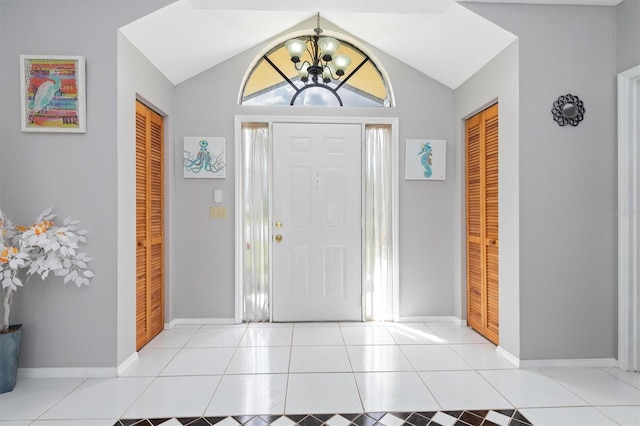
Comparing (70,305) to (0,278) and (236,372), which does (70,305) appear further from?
(236,372)

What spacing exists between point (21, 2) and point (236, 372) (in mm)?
2958

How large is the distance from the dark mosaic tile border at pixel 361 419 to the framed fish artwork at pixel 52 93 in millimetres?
1959

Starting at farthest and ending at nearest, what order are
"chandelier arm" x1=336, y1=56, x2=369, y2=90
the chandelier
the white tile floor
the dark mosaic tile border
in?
"chandelier arm" x1=336, y1=56, x2=369, y2=90 < the chandelier < the white tile floor < the dark mosaic tile border


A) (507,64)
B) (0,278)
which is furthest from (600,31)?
(0,278)

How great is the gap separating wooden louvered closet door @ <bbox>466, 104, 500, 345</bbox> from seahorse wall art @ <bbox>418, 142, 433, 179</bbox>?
1.15 ft

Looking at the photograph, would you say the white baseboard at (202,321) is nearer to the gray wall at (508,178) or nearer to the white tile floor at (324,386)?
the white tile floor at (324,386)

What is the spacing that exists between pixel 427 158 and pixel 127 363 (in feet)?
10.3

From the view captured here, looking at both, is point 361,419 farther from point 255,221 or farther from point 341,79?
point 341,79

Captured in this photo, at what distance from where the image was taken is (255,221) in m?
3.79

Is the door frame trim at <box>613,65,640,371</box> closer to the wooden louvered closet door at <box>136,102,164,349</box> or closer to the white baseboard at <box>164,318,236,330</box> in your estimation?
the white baseboard at <box>164,318,236,330</box>

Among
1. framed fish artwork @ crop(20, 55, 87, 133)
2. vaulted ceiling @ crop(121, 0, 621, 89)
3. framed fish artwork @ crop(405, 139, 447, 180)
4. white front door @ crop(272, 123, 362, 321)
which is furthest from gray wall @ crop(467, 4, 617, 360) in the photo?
framed fish artwork @ crop(20, 55, 87, 133)

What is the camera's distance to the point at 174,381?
2.50 meters

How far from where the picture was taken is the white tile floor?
6.97ft

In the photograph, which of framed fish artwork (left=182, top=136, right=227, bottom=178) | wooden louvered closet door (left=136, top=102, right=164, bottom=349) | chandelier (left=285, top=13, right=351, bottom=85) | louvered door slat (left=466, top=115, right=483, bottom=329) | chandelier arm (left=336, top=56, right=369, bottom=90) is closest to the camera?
wooden louvered closet door (left=136, top=102, right=164, bottom=349)
